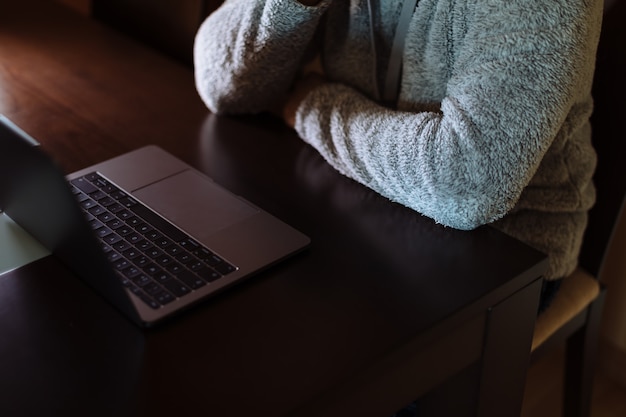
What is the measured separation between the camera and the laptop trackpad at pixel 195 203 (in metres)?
0.85

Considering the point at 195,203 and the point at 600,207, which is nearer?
the point at 195,203

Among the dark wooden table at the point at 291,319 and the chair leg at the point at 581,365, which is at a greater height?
the dark wooden table at the point at 291,319

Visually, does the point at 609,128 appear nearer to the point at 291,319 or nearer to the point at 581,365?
the point at 581,365

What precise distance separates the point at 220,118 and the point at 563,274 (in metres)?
0.52

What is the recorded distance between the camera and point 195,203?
35.1 inches

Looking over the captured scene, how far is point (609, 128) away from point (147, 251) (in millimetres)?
666

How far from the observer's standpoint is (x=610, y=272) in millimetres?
1556

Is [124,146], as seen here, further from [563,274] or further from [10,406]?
[563,274]

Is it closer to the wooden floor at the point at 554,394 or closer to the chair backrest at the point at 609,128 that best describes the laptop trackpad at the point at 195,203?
the chair backrest at the point at 609,128

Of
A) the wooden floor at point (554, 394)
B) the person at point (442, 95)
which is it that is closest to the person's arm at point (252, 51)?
the person at point (442, 95)

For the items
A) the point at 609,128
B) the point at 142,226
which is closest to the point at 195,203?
the point at 142,226

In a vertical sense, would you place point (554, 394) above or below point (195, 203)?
below

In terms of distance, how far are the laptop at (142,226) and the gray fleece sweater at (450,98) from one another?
15 centimetres

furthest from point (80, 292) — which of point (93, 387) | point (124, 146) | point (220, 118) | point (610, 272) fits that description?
point (610, 272)
